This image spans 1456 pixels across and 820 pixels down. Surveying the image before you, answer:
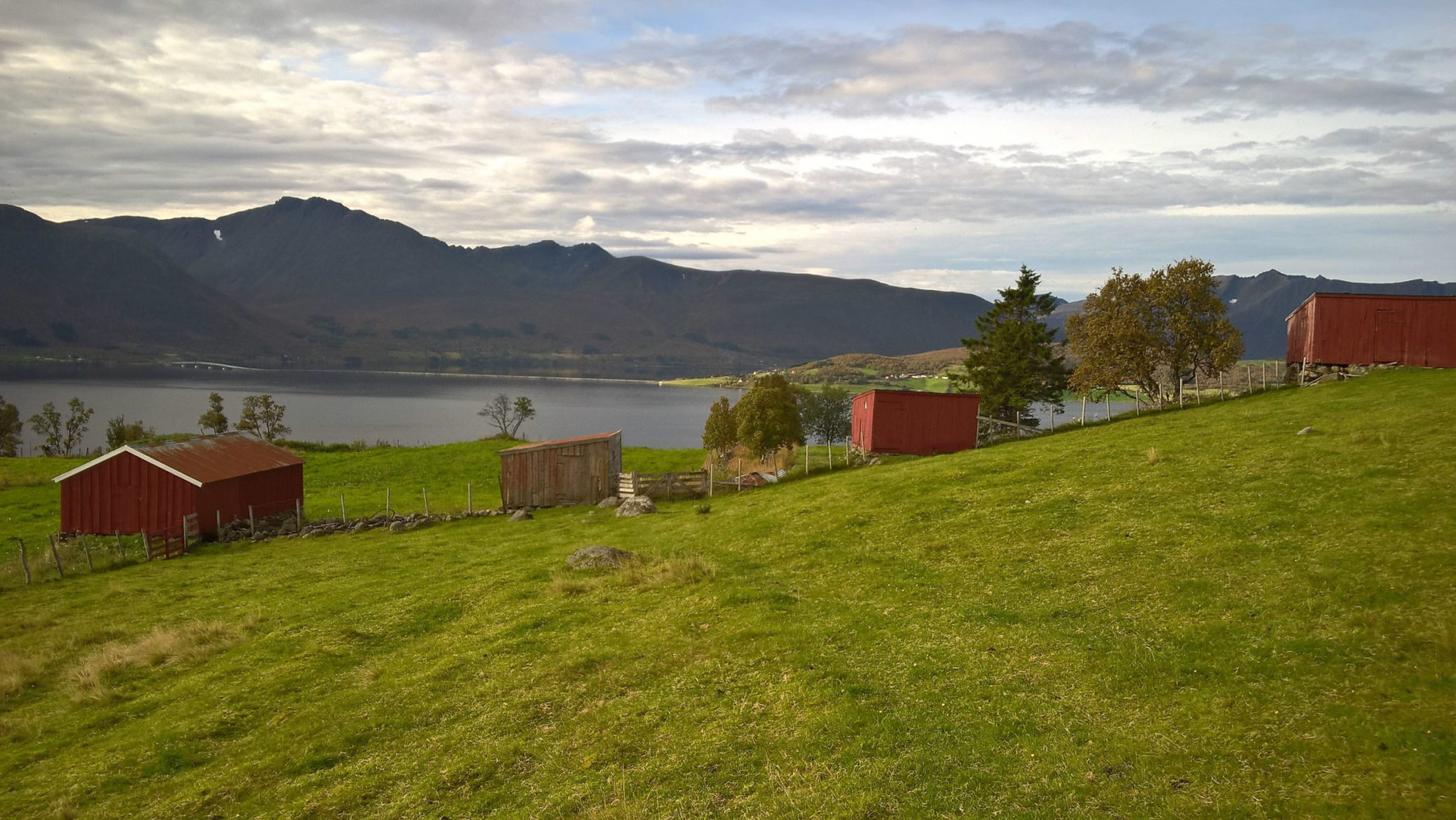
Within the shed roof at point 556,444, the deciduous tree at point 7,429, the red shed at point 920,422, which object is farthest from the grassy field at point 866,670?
the deciduous tree at point 7,429

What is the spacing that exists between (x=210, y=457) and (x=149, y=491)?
3.75 m

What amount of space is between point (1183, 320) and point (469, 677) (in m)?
56.2

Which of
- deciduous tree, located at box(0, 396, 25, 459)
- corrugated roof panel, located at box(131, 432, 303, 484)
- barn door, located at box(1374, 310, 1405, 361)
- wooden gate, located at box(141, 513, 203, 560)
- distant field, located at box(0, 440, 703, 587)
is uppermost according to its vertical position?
barn door, located at box(1374, 310, 1405, 361)

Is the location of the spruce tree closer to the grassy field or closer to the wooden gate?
the grassy field

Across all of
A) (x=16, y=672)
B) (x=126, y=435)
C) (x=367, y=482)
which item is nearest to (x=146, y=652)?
(x=16, y=672)

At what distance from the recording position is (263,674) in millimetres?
20375

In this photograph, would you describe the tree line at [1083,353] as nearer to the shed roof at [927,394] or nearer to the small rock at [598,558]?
the shed roof at [927,394]

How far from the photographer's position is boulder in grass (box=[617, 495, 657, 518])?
43656 mm

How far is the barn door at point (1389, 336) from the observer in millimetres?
47094

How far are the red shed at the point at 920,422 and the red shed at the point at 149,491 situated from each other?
4093cm

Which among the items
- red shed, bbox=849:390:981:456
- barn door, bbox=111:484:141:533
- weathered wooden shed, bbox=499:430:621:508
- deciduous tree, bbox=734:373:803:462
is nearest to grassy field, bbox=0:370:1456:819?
barn door, bbox=111:484:141:533

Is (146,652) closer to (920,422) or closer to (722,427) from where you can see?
(920,422)

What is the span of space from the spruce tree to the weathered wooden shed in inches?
1429

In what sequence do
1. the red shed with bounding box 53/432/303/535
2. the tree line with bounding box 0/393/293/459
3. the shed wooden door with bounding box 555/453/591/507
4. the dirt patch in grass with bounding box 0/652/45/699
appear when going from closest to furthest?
1. the dirt patch in grass with bounding box 0/652/45/699
2. the red shed with bounding box 53/432/303/535
3. the shed wooden door with bounding box 555/453/591/507
4. the tree line with bounding box 0/393/293/459
